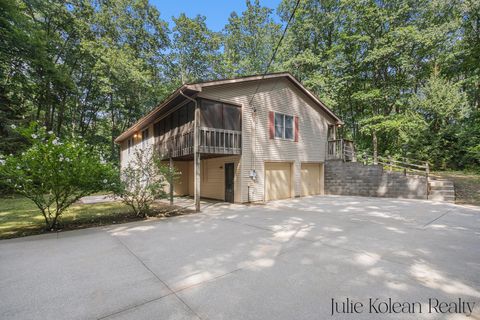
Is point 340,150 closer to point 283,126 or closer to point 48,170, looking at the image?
point 283,126

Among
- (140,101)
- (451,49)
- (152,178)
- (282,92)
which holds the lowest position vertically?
(152,178)

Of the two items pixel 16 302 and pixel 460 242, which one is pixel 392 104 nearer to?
pixel 460 242

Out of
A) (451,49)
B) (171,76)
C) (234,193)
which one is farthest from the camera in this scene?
(171,76)

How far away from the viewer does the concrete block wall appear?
10734 mm

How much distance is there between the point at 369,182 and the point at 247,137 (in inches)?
298

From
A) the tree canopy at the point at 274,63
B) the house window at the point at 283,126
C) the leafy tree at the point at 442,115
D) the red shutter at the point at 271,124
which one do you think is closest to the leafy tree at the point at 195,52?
the tree canopy at the point at 274,63

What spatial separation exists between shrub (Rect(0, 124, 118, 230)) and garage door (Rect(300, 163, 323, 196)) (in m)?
10.6

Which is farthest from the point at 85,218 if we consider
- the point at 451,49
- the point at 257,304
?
the point at 451,49

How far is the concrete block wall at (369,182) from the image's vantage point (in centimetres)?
1073

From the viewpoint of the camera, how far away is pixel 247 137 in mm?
10461

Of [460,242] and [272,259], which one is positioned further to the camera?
[460,242]

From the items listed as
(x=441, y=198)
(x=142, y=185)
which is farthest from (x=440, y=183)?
(x=142, y=185)

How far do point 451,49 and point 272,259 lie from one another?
2234 cm

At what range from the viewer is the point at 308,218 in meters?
6.86
